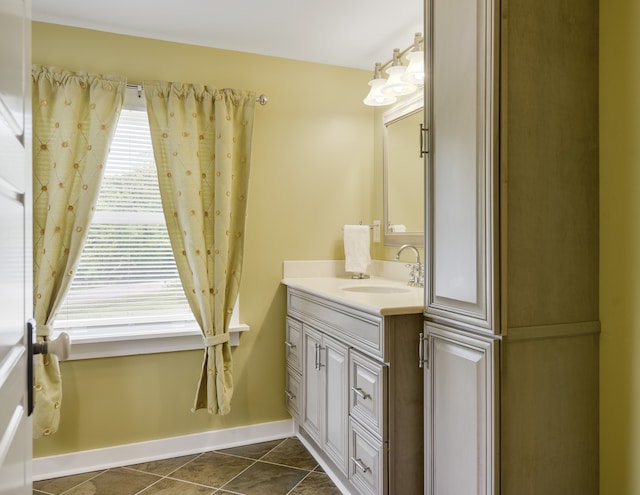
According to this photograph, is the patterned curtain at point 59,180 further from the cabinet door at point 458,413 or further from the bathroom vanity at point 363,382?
the cabinet door at point 458,413

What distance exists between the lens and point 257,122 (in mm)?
2756

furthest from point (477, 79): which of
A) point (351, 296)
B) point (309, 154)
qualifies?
point (309, 154)

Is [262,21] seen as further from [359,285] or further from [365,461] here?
[365,461]

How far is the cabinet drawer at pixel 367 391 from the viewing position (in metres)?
1.68

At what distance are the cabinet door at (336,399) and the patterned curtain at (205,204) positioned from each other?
2.10ft

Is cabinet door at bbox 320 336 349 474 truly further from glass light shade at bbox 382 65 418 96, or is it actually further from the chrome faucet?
glass light shade at bbox 382 65 418 96

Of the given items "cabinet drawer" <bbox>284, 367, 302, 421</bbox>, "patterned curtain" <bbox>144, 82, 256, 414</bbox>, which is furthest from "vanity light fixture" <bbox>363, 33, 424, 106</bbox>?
"cabinet drawer" <bbox>284, 367, 302, 421</bbox>

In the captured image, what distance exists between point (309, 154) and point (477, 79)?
1.61m

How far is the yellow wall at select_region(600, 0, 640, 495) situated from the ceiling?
1.08 metres

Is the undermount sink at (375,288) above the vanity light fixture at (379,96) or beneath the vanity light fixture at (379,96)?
beneath

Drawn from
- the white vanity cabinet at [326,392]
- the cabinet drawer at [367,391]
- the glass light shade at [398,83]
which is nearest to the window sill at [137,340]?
the white vanity cabinet at [326,392]

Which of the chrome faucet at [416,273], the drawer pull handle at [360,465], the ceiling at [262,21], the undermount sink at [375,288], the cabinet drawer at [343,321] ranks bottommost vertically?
the drawer pull handle at [360,465]

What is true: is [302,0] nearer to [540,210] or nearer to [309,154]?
[309,154]

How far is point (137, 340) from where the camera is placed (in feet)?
8.16
